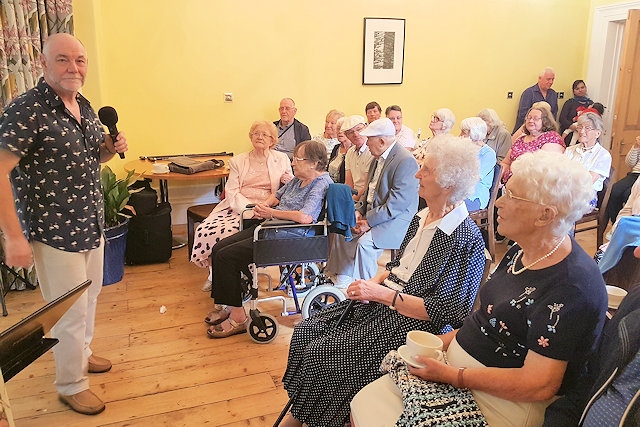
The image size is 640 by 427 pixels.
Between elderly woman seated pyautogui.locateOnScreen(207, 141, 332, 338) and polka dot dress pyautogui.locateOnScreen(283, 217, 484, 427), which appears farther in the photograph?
elderly woman seated pyautogui.locateOnScreen(207, 141, 332, 338)

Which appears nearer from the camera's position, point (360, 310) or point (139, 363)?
point (360, 310)

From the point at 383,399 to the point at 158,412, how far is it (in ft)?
4.13

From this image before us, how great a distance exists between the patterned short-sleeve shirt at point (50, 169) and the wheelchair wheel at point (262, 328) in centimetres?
106

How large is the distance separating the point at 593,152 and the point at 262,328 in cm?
318

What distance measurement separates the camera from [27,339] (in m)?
1.13

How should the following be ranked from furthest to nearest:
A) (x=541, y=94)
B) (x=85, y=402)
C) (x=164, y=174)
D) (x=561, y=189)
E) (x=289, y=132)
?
(x=541, y=94), (x=289, y=132), (x=164, y=174), (x=85, y=402), (x=561, y=189)

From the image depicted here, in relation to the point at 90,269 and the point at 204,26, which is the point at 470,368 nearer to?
the point at 90,269

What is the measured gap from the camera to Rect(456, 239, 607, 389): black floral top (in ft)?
4.10

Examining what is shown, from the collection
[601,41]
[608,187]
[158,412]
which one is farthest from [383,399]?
[601,41]

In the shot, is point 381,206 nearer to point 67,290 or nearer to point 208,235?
point 208,235

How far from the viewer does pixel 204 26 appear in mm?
5059

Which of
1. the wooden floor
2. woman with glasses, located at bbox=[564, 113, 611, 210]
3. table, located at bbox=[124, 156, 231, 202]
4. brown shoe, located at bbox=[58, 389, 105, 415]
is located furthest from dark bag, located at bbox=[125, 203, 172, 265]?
woman with glasses, located at bbox=[564, 113, 611, 210]

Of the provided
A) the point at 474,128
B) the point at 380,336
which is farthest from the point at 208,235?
the point at 474,128

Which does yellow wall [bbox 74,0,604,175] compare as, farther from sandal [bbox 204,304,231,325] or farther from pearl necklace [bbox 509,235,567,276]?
pearl necklace [bbox 509,235,567,276]
